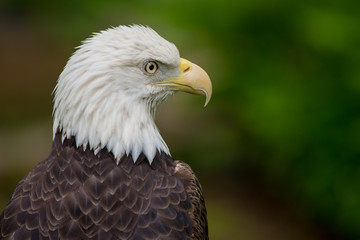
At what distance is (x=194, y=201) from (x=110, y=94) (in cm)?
85

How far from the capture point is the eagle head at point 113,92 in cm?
386

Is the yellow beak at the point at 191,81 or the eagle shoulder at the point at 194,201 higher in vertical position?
the yellow beak at the point at 191,81

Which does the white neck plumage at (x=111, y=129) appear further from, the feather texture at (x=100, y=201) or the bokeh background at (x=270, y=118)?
the bokeh background at (x=270, y=118)

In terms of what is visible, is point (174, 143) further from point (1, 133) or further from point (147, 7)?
point (1, 133)

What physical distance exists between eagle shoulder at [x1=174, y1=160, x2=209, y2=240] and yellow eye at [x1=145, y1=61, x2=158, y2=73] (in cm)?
65

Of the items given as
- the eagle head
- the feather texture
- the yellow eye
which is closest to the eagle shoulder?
the feather texture

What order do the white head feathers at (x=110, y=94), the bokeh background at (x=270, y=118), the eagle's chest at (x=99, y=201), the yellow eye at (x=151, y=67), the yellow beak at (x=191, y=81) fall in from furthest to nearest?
the bokeh background at (x=270, y=118)
the yellow beak at (x=191, y=81)
the yellow eye at (x=151, y=67)
the white head feathers at (x=110, y=94)
the eagle's chest at (x=99, y=201)

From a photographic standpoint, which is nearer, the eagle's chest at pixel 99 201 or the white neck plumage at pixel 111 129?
the eagle's chest at pixel 99 201

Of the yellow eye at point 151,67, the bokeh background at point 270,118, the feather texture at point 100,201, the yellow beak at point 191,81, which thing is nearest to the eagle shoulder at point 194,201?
the feather texture at point 100,201

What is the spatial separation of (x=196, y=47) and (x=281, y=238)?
2657mm

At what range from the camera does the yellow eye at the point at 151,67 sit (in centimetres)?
401

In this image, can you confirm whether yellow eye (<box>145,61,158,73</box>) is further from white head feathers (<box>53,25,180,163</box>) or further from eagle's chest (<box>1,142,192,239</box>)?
eagle's chest (<box>1,142,192,239</box>)

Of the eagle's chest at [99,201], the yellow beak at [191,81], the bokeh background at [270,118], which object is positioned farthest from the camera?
the bokeh background at [270,118]

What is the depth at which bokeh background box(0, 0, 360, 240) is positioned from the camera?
268 inches
